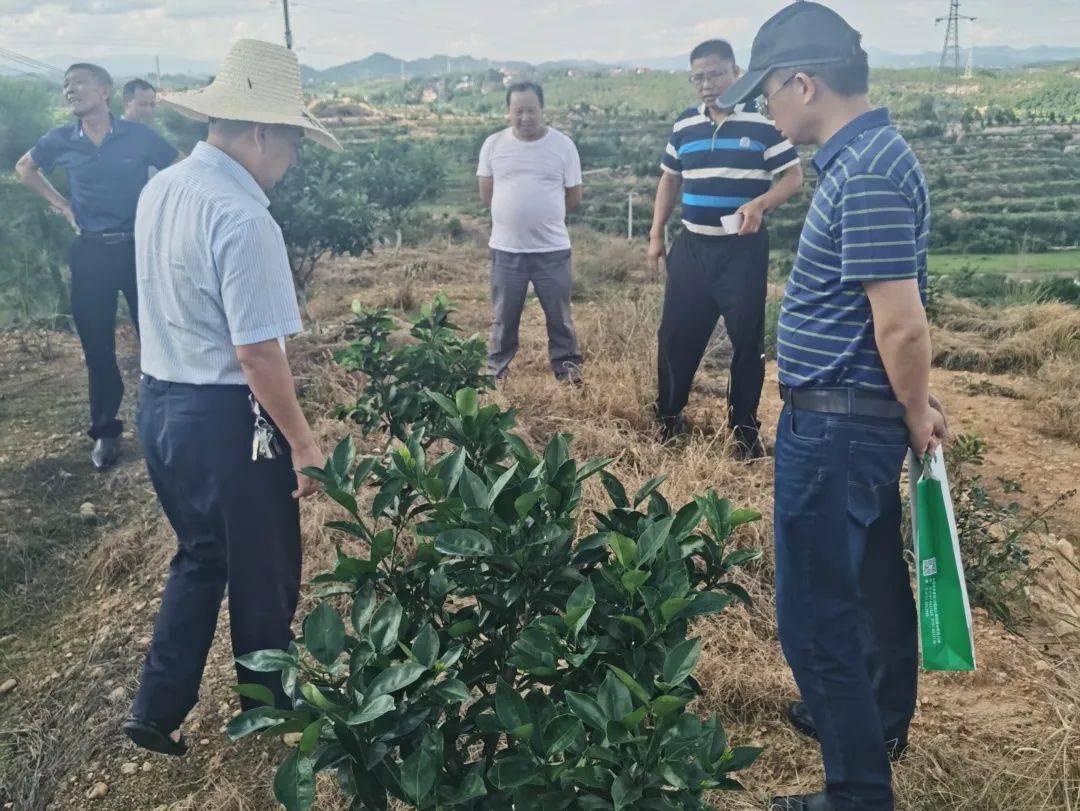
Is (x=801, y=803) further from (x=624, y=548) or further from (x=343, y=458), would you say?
(x=343, y=458)

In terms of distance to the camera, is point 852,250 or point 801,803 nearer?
point 852,250

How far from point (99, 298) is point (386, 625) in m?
3.33

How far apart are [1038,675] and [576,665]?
178 cm

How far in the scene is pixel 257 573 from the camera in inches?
81.9

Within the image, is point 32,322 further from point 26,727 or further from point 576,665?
point 576,665

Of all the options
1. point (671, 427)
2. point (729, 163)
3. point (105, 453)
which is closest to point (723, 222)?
point (729, 163)

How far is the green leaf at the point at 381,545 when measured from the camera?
54.4 inches

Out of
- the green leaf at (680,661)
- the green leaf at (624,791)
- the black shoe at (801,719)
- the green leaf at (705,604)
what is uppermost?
the green leaf at (705,604)

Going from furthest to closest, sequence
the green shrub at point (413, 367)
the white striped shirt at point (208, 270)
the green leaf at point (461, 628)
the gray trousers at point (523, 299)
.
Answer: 1. the gray trousers at point (523, 299)
2. the green shrub at point (413, 367)
3. the white striped shirt at point (208, 270)
4. the green leaf at point (461, 628)

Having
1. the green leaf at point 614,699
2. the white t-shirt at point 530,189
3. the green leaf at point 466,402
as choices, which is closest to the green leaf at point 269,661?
the green leaf at point 614,699

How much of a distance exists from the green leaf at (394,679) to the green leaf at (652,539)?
373mm

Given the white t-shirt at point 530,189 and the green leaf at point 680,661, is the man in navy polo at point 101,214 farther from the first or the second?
the green leaf at point 680,661

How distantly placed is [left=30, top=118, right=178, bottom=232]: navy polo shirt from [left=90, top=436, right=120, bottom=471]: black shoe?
0.97 m

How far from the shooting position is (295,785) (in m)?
1.14
